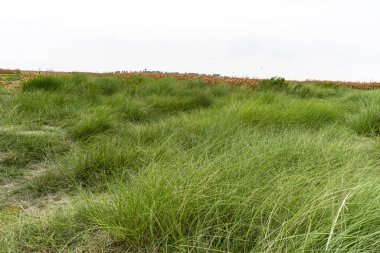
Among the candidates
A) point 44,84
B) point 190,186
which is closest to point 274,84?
point 44,84

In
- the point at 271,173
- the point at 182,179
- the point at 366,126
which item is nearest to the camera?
the point at 182,179

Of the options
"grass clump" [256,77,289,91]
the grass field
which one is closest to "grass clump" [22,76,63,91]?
the grass field

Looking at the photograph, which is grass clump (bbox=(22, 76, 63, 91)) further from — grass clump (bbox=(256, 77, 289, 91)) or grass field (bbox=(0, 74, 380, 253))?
grass clump (bbox=(256, 77, 289, 91))

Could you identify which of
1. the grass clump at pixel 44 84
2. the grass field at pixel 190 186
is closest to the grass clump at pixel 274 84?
the grass field at pixel 190 186

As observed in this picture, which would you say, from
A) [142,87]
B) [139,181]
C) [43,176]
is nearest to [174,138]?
[43,176]

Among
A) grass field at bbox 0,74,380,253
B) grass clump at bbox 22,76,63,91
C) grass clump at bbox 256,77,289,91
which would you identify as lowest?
grass field at bbox 0,74,380,253

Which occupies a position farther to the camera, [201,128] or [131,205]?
[201,128]

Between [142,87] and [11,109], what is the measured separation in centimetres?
367

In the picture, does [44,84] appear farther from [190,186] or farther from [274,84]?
[274,84]

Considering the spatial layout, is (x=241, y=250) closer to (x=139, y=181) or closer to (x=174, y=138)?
(x=139, y=181)

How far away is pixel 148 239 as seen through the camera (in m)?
1.56

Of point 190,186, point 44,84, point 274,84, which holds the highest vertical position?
point 274,84

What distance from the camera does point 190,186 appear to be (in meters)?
1.72

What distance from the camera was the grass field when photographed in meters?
1.47
